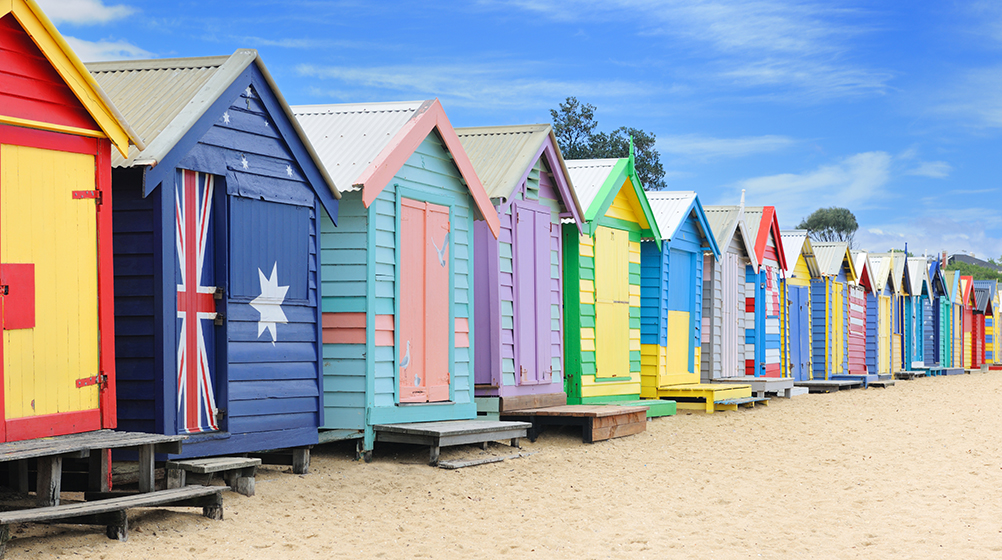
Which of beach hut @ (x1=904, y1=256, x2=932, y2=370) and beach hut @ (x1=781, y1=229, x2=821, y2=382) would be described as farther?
beach hut @ (x1=904, y1=256, x2=932, y2=370)

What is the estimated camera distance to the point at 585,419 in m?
12.6

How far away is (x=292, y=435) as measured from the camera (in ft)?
29.7

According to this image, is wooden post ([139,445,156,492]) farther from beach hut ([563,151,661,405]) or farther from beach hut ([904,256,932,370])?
beach hut ([904,256,932,370])

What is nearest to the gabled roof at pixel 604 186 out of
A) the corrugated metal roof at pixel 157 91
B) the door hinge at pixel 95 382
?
the corrugated metal roof at pixel 157 91

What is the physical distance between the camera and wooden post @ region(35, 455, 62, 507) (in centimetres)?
618

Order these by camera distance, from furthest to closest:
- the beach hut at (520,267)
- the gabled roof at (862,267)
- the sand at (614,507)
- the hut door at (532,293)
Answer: the gabled roof at (862,267) < the hut door at (532,293) < the beach hut at (520,267) < the sand at (614,507)

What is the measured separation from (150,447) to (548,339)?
739 cm

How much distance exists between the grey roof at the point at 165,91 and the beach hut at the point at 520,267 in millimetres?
3624

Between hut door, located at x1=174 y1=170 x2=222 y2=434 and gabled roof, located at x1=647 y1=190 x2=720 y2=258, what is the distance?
9.81 metres

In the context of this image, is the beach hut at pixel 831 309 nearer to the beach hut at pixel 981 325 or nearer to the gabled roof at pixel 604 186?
the gabled roof at pixel 604 186

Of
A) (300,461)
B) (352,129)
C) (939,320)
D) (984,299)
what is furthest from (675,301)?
(984,299)

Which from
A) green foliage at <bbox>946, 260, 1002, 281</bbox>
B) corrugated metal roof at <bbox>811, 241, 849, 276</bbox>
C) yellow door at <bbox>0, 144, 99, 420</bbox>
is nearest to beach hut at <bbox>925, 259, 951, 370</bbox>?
corrugated metal roof at <bbox>811, 241, 849, 276</bbox>

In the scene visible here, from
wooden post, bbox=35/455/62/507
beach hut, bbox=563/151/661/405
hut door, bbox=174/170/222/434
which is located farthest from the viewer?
beach hut, bbox=563/151/661/405

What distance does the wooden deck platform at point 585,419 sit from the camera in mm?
12539
